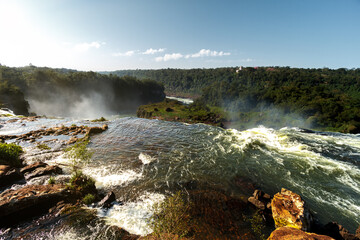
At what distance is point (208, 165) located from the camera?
15344mm

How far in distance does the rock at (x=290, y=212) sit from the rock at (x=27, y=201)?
13390mm

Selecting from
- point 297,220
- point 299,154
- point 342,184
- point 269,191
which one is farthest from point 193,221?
point 299,154

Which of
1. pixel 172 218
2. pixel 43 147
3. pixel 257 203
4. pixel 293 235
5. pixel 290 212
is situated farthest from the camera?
pixel 43 147

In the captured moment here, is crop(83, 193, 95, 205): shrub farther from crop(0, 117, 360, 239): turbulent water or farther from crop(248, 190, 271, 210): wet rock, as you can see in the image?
crop(248, 190, 271, 210): wet rock

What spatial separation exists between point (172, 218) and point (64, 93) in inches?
3578

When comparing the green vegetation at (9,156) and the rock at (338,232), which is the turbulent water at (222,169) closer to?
the rock at (338,232)

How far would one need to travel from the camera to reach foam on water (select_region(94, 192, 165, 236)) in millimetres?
7895

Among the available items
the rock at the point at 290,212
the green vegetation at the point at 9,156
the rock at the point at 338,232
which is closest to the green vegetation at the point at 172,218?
the rock at the point at 290,212

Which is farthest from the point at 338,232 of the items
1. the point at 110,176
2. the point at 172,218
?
the point at 110,176

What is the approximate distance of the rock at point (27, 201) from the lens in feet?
25.8

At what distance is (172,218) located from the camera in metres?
8.36

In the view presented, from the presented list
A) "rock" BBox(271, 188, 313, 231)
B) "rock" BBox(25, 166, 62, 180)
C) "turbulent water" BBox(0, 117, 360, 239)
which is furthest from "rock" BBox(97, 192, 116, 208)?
"rock" BBox(271, 188, 313, 231)

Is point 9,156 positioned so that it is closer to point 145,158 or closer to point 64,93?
point 145,158

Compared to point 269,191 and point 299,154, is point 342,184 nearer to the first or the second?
point 299,154
